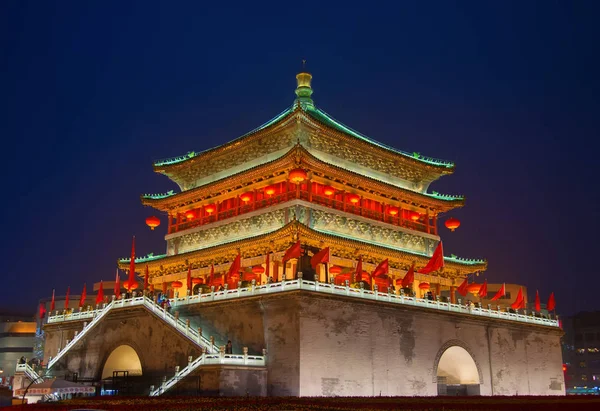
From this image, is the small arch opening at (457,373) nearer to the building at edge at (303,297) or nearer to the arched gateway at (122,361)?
the building at edge at (303,297)

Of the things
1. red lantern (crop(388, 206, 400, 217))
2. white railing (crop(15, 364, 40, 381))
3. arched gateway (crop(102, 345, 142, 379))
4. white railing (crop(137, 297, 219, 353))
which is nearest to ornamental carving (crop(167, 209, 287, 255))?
red lantern (crop(388, 206, 400, 217))

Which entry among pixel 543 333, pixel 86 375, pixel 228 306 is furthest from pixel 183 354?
pixel 543 333

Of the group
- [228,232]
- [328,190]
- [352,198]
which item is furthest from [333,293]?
[228,232]

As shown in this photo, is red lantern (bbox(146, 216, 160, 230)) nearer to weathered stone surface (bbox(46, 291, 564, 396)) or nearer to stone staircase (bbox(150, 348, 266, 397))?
weathered stone surface (bbox(46, 291, 564, 396))

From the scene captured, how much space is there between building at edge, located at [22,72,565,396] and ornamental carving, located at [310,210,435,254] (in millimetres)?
83

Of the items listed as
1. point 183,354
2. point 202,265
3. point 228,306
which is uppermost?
point 202,265

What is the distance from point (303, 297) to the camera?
80.4ft

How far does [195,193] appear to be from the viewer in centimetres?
3747

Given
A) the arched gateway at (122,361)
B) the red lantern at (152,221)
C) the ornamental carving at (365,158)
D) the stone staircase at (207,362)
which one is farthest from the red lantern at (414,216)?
the arched gateway at (122,361)

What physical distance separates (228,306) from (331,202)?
31.6 ft

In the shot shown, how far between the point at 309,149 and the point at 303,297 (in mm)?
12156

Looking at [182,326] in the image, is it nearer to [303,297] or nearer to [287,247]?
[303,297]

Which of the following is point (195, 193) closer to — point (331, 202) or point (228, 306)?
point (331, 202)

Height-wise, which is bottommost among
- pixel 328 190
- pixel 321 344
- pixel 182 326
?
pixel 321 344
